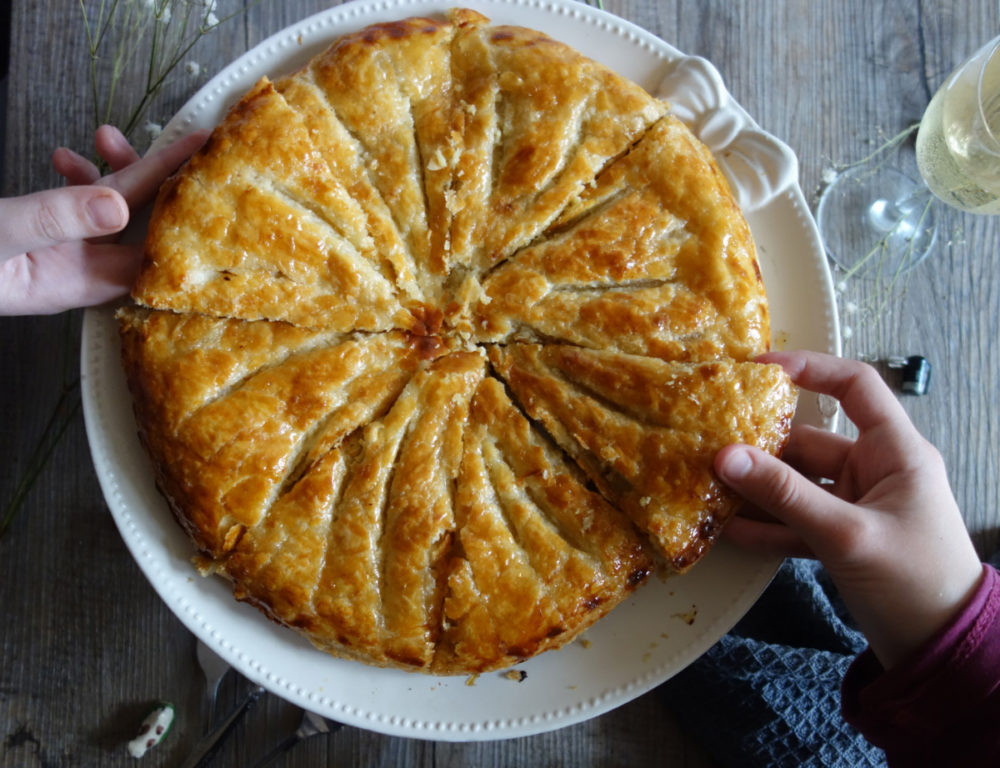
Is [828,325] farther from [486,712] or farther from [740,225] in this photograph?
[486,712]

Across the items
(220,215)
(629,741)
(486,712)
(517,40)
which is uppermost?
(517,40)

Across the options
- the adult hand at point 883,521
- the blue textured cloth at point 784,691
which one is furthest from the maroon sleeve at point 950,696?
the blue textured cloth at point 784,691

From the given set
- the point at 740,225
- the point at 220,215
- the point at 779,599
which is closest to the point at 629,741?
the point at 779,599

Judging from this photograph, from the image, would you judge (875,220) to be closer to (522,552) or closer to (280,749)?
(522,552)

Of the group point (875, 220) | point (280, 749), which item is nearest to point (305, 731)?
point (280, 749)

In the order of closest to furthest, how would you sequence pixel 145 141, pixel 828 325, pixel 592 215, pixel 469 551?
pixel 469 551 → pixel 592 215 → pixel 828 325 → pixel 145 141

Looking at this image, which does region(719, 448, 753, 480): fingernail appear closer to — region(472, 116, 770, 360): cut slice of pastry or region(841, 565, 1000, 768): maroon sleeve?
region(472, 116, 770, 360): cut slice of pastry
